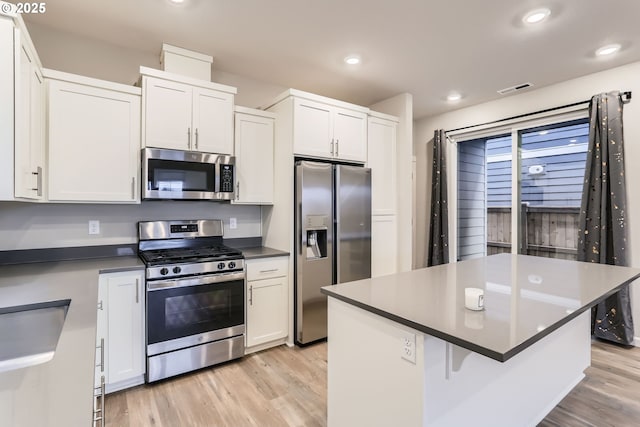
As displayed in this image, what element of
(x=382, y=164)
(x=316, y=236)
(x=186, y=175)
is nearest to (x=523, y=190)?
(x=382, y=164)

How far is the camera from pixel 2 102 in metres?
1.62

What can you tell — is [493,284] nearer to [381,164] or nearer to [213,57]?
[381,164]

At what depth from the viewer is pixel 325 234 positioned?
321 cm

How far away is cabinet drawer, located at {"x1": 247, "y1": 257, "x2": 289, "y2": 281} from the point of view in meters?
2.88

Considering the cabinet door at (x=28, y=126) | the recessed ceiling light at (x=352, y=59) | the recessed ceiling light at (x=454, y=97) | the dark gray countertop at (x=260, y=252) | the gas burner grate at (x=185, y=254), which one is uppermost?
the recessed ceiling light at (x=454, y=97)

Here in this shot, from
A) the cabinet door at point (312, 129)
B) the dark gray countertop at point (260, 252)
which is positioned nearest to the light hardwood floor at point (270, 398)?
the dark gray countertop at point (260, 252)

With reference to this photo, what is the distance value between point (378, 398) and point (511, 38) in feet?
9.32

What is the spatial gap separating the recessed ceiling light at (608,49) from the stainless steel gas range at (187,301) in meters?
3.60

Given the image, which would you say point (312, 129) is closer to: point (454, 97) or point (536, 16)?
point (536, 16)

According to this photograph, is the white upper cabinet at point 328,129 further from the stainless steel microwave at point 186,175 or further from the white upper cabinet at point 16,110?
the white upper cabinet at point 16,110

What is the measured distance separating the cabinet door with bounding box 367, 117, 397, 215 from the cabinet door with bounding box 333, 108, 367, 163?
117mm

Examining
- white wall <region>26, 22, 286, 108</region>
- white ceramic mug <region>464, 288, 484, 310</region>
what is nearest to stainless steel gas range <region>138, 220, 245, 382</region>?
white wall <region>26, 22, 286, 108</region>

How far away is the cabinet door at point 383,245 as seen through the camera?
372 cm

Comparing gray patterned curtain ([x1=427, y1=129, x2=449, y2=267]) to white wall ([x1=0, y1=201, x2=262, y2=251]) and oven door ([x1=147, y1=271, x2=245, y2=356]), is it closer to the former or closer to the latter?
oven door ([x1=147, y1=271, x2=245, y2=356])
